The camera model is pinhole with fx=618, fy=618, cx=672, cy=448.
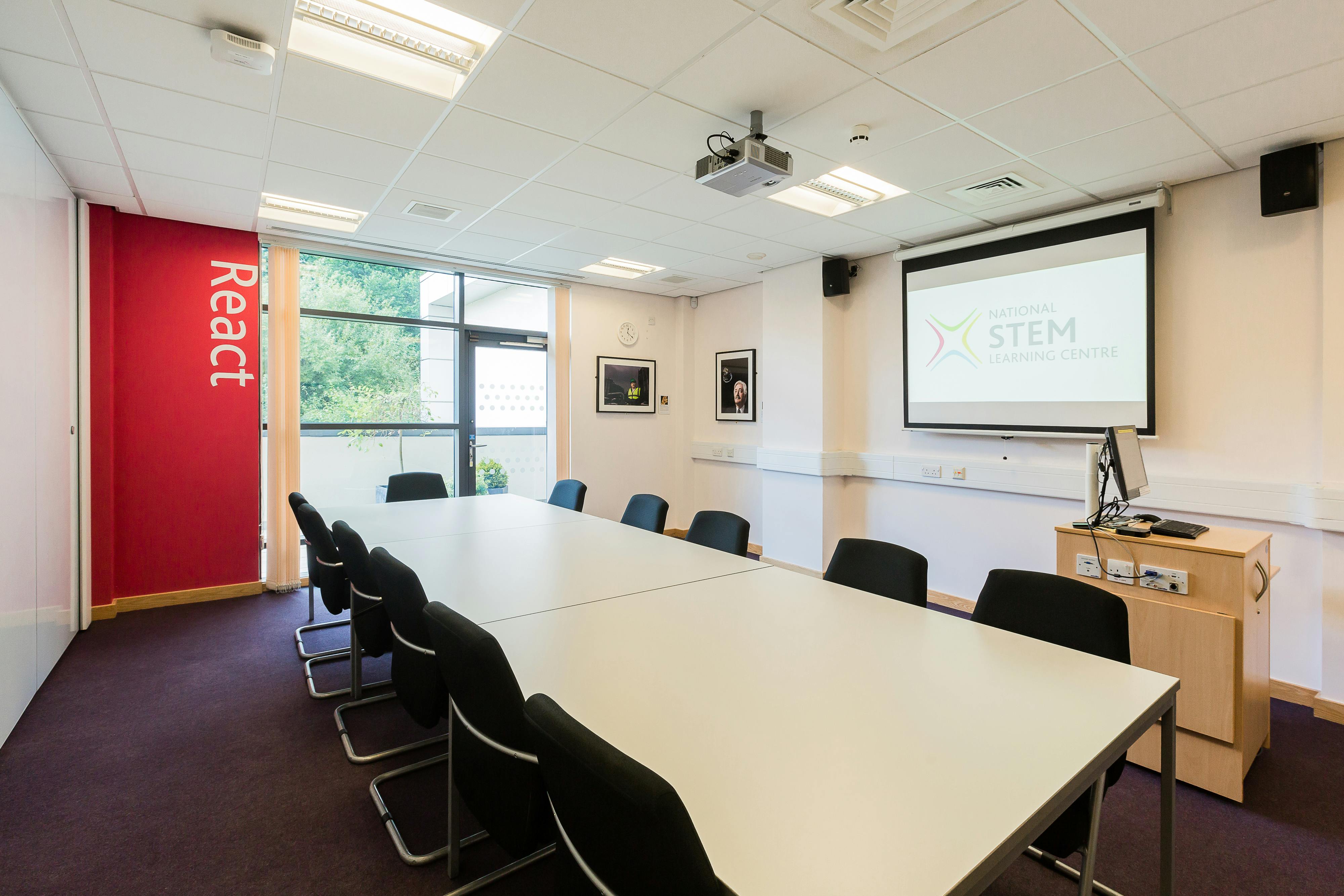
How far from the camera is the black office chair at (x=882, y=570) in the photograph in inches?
90.8

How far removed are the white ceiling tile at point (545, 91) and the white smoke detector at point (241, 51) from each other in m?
0.72

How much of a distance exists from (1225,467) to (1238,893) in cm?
248

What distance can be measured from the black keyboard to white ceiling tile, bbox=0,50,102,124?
Answer: 16.0 ft

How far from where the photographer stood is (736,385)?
21.9 ft

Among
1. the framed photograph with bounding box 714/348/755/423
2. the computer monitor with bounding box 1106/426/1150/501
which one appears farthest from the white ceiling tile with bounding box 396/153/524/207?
the computer monitor with bounding box 1106/426/1150/501

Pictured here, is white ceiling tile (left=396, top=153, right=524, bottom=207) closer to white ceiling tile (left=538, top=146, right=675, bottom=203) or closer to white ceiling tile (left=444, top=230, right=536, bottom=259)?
white ceiling tile (left=538, top=146, right=675, bottom=203)

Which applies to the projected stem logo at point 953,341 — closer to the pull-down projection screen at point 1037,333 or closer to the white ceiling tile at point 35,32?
the pull-down projection screen at point 1037,333

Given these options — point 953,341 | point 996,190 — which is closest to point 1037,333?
point 953,341

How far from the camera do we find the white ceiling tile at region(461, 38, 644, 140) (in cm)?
246

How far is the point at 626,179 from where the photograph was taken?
11.9 ft

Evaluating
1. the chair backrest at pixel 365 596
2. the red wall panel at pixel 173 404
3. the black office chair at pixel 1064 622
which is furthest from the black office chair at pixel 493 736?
the red wall panel at pixel 173 404

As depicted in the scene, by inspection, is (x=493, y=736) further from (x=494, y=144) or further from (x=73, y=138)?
(x=73, y=138)

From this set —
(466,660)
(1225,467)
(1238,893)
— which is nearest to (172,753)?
(466,660)

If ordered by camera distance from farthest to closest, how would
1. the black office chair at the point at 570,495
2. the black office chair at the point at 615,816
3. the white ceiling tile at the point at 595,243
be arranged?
the white ceiling tile at the point at 595,243, the black office chair at the point at 570,495, the black office chair at the point at 615,816
